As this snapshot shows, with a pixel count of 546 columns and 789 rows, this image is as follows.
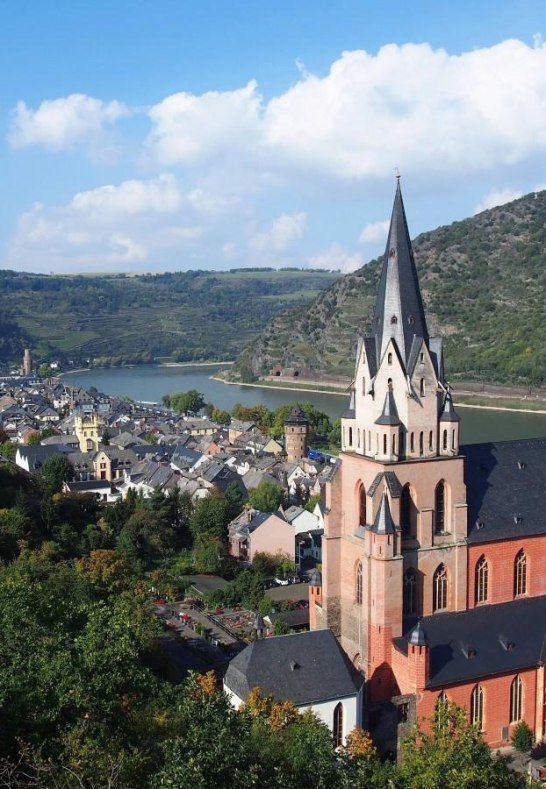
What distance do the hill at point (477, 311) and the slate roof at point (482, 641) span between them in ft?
362

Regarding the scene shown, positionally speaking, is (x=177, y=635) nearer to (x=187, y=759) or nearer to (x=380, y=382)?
(x=380, y=382)

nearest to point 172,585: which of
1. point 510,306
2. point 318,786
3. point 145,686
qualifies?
point 145,686

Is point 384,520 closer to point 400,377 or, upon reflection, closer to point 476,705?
point 400,377

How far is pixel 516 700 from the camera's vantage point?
3048cm

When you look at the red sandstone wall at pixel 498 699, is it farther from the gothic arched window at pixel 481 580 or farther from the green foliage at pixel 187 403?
the green foliage at pixel 187 403

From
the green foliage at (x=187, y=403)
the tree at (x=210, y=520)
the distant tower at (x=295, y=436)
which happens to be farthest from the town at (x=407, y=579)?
the green foliage at (x=187, y=403)

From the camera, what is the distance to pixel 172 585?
2000 inches

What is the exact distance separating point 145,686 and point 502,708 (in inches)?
566

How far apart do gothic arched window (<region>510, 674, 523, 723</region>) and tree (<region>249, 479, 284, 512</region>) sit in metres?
34.7

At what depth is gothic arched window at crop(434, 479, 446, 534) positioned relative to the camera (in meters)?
31.3

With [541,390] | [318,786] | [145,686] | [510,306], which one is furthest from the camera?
[510,306]

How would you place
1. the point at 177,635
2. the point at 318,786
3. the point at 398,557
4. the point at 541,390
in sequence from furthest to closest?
the point at 541,390 → the point at 177,635 → the point at 398,557 → the point at 318,786

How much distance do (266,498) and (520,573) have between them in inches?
1325

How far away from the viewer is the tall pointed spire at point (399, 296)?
31.0 m
